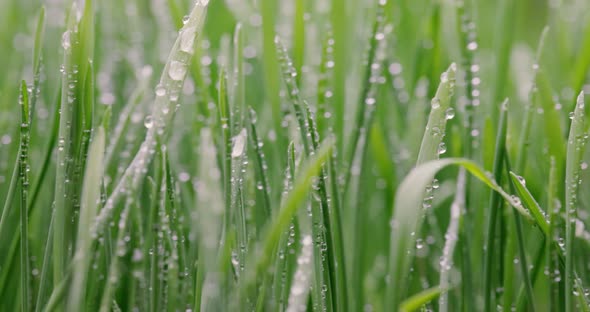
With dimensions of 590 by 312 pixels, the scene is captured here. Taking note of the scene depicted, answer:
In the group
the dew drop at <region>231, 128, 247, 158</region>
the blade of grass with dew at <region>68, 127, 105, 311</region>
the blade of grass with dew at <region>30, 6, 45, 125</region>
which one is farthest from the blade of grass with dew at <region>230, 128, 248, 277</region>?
the blade of grass with dew at <region>30, 6, 45, 125</region>

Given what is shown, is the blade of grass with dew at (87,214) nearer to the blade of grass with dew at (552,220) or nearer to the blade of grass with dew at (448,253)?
the blade of grass with dew at (448,253)

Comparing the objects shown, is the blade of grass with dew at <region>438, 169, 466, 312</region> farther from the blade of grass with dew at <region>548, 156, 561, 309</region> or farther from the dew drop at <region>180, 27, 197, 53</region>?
the dew drop at <region>180, 27, 197, 53</region>

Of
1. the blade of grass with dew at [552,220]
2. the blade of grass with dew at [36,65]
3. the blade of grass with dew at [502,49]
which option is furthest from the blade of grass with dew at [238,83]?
Answer: the blade of grass with dew at [502,49]

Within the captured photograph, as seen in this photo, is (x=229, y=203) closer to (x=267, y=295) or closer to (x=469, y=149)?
→ (x=267, y=295)

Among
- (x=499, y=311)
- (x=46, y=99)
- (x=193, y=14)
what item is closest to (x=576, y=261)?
(x=499, y=311)

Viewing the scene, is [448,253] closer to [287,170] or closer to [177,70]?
[287,170]

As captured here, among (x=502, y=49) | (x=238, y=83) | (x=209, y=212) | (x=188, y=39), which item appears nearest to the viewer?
(x=209, y=212)

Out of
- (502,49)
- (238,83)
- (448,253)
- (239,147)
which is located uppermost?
(502,49)

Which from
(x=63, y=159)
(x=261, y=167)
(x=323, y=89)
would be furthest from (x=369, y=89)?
(x=63, y=159)
